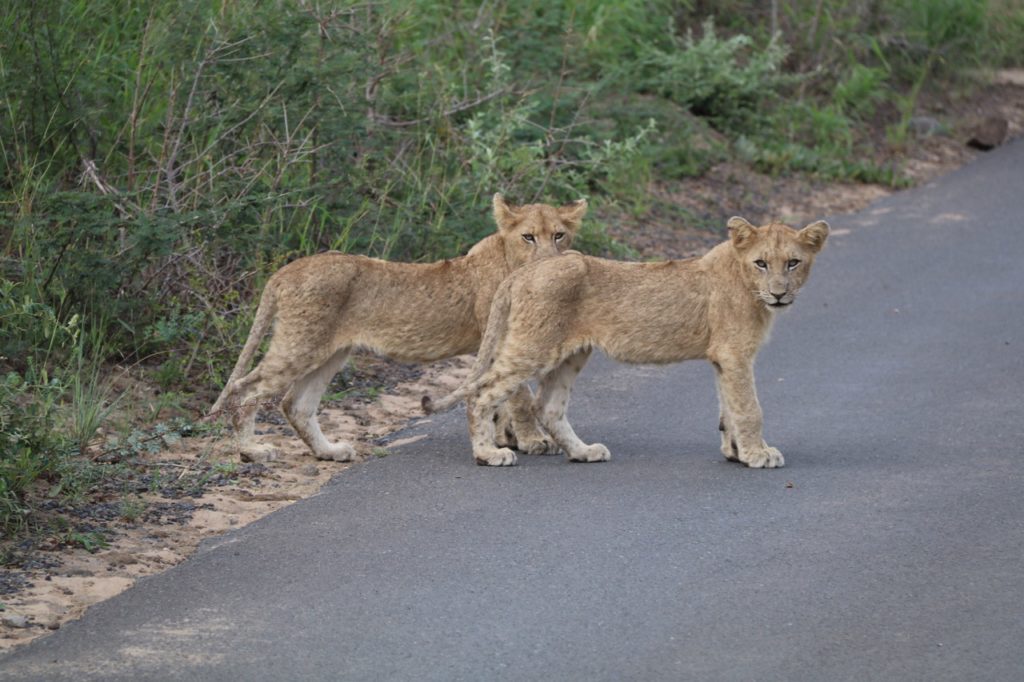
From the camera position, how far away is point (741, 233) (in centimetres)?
800

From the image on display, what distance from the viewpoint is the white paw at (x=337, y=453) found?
25.8 feet

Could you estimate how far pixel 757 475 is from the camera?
7.57 meters

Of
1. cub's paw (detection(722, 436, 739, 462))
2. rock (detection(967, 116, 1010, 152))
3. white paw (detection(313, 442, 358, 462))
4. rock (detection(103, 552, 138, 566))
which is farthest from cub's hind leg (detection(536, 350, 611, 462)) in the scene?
rock (detection(967, 116, 1010, 152))

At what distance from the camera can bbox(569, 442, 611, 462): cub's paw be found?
7871 millimetres

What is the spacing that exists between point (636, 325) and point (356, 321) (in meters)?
1.48

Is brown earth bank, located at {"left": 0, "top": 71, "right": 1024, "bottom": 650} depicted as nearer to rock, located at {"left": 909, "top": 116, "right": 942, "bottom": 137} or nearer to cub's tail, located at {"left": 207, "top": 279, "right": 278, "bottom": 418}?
cub's tail, located at {"left": 207, "top": 279, "right": 278, "bottom": 418}

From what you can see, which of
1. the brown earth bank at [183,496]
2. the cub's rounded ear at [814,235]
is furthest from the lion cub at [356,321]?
the cub's rounded ear at [814,235]

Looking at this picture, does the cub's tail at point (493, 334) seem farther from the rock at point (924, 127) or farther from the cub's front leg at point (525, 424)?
the rock at point (924, 127)

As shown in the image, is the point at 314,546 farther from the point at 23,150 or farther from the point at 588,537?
the point at 23,150

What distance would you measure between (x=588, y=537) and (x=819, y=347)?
4359 millimetres

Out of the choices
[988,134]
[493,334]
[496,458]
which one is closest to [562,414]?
[496,458]

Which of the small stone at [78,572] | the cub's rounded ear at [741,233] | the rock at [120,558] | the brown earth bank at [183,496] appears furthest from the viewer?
the cub's rounded ear at [741,233]

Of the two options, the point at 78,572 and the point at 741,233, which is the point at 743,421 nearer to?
the point at 741,233

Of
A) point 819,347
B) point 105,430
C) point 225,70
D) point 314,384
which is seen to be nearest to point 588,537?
point 314,384
